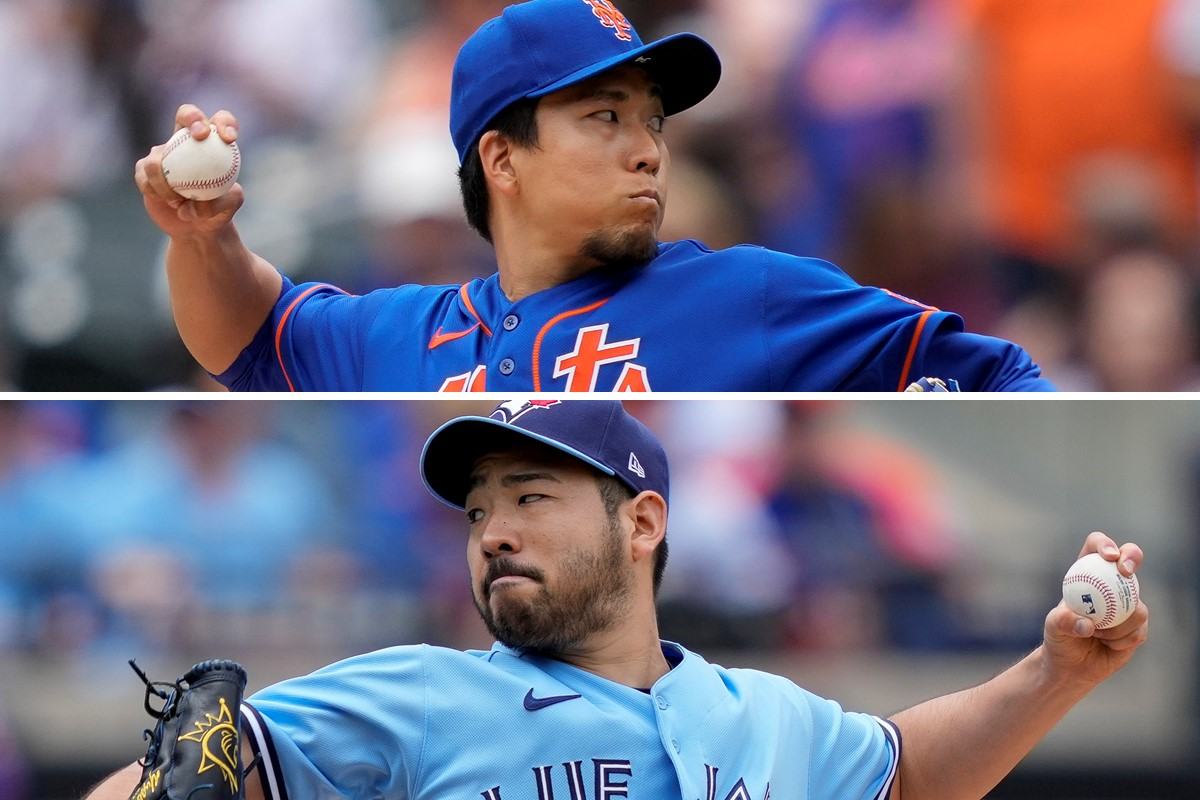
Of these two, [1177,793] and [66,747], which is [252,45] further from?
[1177,793]

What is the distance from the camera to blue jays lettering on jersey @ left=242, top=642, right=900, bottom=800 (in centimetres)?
181

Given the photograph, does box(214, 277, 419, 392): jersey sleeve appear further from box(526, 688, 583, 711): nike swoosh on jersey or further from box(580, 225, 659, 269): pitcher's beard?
box(526, 688, 583, 711): nike swoosh on jersey

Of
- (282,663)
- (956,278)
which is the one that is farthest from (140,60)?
(956,278)

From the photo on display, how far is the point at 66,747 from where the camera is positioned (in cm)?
457

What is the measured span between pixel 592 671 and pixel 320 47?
231cm

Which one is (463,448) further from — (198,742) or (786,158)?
(786,158)

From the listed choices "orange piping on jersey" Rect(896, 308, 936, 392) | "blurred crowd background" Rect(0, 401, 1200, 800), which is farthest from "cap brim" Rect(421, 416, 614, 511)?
"blurred crowd background" Rect(0, 401, 1200, 800)

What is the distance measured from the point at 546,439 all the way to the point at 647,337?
21cm

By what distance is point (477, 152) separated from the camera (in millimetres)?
2230

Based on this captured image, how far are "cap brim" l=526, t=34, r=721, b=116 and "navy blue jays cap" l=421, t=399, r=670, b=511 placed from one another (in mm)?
416

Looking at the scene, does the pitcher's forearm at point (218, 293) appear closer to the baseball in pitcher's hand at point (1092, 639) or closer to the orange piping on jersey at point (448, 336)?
the orange piping on jersey at point (448, 336)

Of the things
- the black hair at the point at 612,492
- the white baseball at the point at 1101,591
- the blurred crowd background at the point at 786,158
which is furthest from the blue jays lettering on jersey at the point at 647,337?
the blurred crowd background at the point at 786,158

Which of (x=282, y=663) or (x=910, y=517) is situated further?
(x=910, y=517)

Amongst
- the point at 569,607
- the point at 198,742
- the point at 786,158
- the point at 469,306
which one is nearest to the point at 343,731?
the point at 198,742
